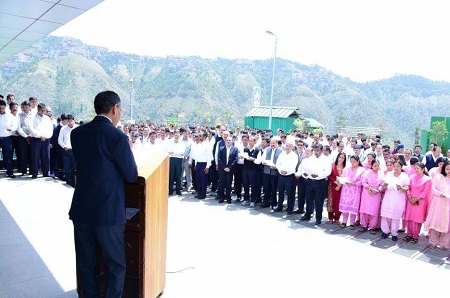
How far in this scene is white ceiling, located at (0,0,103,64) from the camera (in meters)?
5.31

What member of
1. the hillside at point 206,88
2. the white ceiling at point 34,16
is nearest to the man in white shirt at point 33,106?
the white ceiling at point 34,16

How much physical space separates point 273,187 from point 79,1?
5.61 m

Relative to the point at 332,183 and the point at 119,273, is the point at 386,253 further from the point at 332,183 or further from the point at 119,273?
the point at 119,273

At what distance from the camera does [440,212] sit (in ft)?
20.3

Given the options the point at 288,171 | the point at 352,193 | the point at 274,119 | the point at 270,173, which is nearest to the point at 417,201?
the point at 352,193

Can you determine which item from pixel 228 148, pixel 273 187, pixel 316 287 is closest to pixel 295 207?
pixel 273 187

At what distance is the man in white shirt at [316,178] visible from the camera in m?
Result: 7.38

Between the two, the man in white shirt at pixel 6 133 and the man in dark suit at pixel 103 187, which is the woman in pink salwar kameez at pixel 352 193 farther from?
the man in white shirt at pixel 6 133

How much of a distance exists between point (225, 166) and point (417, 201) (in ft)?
14.2

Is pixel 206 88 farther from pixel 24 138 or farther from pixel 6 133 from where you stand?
pixel 6 133

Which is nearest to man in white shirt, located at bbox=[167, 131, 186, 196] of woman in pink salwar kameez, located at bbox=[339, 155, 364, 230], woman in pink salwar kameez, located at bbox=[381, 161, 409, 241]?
woman in pink salwar kameez, located at bbox=[339, 155, 364, 230]

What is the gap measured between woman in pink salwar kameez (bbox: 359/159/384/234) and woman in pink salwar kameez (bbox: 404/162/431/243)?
0.54 meters

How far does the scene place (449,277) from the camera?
4.94m

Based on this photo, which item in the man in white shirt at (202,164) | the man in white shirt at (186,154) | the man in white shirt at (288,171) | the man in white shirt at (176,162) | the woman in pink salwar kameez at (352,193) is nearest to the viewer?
the woman in pink salwar kameez at (352,193)
